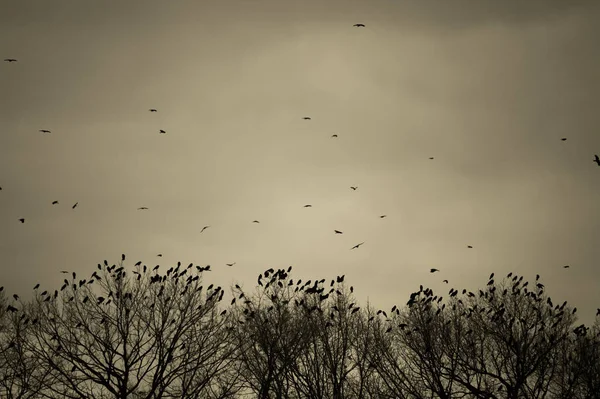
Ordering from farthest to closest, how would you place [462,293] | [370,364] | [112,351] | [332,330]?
[462,293], [332,330], [370,364], [112,351]

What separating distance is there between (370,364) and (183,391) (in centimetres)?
A: 947

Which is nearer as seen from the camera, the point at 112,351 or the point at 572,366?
the point at 112,351

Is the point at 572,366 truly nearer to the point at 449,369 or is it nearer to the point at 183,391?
the point at 449,369

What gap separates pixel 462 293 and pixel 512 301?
9.15 ft

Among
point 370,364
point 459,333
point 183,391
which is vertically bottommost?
point 183,391

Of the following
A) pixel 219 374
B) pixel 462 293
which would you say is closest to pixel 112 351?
pixel 219 374

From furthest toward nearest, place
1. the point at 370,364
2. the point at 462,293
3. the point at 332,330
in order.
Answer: the point at 462,293 < the point at 332,330 < the point at 370,364

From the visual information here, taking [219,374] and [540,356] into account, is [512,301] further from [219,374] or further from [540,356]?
[219,374]

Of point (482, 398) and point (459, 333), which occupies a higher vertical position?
point (459, 333)

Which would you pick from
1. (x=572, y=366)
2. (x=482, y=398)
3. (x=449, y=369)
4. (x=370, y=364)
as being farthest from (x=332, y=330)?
(x=572, y=366)

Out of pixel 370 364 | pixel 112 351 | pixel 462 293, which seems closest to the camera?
pixel 112 351

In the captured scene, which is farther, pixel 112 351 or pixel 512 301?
pixel 512 301

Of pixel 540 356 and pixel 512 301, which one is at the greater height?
pixel 512 301

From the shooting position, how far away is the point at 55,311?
2911 centimetres
